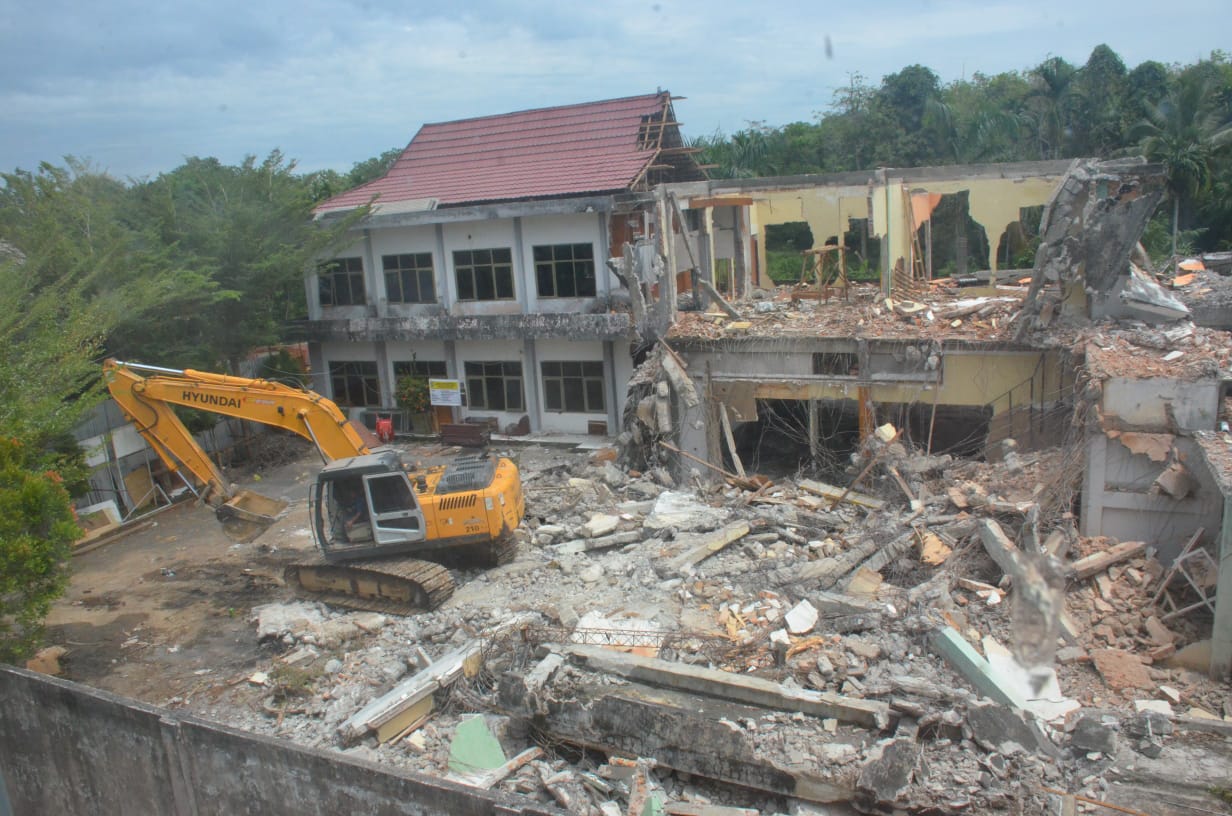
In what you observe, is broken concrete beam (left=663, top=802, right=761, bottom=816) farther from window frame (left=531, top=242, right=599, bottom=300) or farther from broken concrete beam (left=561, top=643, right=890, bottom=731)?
window frame (left=531, top=242, right=599, bottom=300)

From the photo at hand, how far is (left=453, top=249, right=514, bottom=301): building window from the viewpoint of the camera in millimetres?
20938

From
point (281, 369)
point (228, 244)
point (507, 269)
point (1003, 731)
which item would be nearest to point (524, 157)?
point (507, 269)

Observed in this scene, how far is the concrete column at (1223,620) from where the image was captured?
26.6 feet

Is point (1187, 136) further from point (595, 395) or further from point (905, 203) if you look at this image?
point (595, 395)

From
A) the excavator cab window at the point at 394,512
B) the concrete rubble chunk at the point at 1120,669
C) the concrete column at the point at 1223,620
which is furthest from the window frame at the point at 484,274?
the concrete column at the point at 1223,620

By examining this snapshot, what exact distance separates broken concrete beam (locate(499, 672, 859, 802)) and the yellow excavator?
3213mm

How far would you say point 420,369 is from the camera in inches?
886

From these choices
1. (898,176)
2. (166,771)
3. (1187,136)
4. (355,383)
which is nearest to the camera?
(166,771)

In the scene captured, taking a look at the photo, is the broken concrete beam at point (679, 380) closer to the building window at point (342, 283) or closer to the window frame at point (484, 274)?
the window frame at point (484, 274)

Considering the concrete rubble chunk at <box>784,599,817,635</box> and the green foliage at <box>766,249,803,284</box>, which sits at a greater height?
the green foliage at <box>766,249,803,284</box>

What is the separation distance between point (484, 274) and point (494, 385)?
106 inches

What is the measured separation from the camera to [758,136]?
35.0 m

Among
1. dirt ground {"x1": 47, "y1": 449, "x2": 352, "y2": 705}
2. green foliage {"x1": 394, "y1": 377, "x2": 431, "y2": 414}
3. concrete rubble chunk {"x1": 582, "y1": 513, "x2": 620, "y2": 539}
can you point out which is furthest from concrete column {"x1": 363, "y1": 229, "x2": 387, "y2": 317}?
concrete rubble chunk {"x1": 582, "y1": 513, "x2": 620, "y2": 539}

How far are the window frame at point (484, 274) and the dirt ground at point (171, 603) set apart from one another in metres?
6.65
